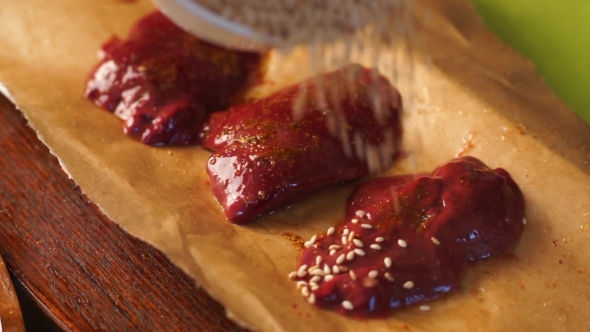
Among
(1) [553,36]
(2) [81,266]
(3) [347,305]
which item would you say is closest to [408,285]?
(3) [347,305]

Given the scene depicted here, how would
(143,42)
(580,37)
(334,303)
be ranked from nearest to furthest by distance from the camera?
1. (334,303)
2. (143,42)
3. (580,37)

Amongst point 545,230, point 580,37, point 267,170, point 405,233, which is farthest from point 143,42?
point 580,37

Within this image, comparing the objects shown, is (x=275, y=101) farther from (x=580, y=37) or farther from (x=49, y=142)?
(x=580, y=37)

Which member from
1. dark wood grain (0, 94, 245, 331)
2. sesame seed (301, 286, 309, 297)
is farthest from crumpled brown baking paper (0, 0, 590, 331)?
dark wood grain (0, 94, 245, 331)

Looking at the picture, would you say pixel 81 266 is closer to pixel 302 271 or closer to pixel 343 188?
pixel 302 271

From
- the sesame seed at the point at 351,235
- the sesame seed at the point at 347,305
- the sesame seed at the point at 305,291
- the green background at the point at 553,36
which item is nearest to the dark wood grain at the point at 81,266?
the sesame seed at the point at 305,291
